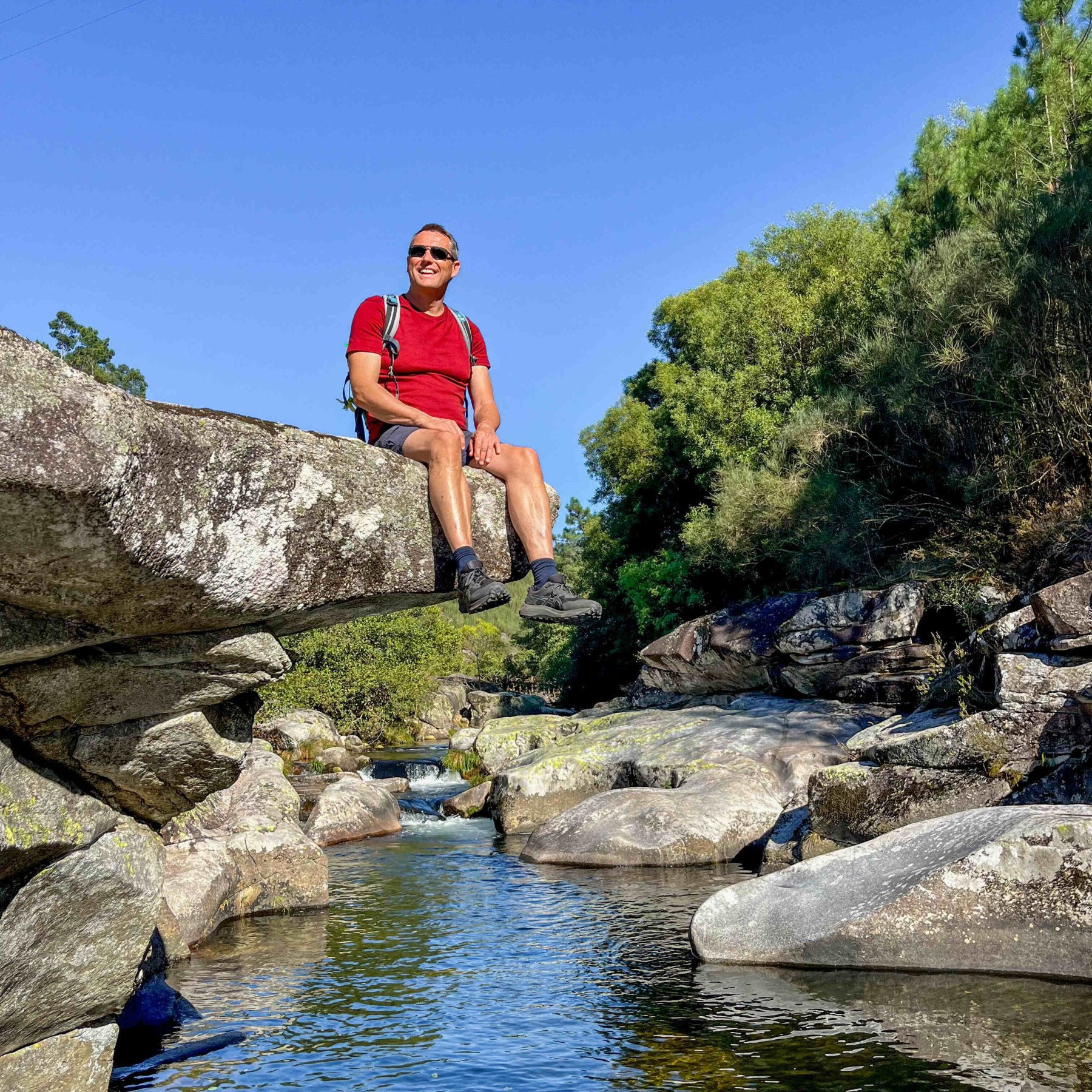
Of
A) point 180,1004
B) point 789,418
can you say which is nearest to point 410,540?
point 180,1004

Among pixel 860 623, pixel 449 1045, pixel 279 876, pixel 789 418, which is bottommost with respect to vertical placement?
pixel 449 1045

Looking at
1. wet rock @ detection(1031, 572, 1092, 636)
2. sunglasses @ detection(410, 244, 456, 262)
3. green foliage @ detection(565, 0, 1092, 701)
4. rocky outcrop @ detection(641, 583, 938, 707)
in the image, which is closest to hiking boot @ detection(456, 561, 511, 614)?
sunglasses @ detection(410, 244, 456, 262)

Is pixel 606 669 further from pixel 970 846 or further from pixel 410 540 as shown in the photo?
pixel 410 540

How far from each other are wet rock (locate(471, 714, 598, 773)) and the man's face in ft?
69.1

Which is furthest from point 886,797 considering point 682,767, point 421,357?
point 421,357

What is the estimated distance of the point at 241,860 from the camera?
14.9 meters

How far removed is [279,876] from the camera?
15.0 meters

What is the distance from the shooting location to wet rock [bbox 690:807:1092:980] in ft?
34.7

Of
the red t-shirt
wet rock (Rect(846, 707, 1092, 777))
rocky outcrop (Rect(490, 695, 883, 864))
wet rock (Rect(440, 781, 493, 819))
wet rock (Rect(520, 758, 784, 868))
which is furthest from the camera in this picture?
wet rock (Rect(440, 781, 493, 819))

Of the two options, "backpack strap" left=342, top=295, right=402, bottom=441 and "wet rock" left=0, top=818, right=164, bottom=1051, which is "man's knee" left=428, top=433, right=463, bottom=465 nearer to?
"backpack strap" left=342, top=295, right=402, bottom=441

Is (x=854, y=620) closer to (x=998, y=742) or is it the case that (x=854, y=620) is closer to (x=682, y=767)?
(x=682, y=767)

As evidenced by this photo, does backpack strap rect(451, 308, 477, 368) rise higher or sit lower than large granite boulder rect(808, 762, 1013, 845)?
higher

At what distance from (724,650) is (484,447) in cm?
2158

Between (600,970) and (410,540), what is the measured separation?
7278 millimetres
